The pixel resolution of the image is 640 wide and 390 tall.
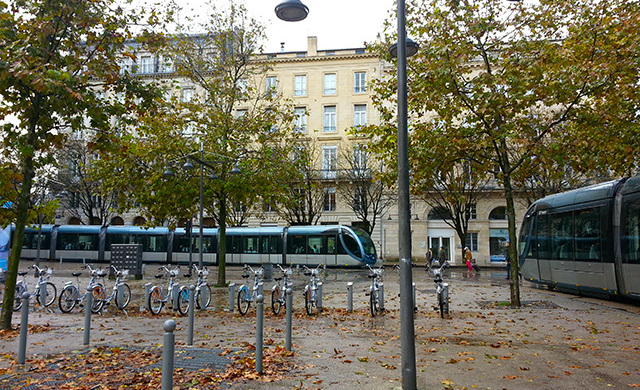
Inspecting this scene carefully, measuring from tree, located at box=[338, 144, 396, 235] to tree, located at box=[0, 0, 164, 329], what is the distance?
25859 mm

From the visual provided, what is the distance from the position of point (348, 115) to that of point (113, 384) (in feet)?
128

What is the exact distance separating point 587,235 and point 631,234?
1792 mm

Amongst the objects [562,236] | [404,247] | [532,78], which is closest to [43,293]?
[404,247]

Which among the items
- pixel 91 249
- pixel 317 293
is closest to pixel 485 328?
pixel 317 293

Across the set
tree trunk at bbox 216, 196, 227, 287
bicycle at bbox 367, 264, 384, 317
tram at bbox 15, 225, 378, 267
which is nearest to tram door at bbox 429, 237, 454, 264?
tram at bbox 15, 225, 378, 267

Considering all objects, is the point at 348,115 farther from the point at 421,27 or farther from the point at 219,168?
the point at 421,27

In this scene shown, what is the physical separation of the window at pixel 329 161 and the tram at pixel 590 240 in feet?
71.1

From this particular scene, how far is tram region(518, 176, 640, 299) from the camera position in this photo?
38.9ft

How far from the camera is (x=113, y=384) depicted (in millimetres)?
5219

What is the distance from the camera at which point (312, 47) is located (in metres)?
44.2

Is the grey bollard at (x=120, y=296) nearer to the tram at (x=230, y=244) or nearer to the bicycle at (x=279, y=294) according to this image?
the bicycle at (x=279, y=294)

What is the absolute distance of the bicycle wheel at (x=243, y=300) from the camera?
11406 mm

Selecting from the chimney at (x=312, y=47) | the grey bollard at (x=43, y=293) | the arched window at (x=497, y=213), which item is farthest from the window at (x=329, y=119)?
the grey bollard at (x=43, y=293)

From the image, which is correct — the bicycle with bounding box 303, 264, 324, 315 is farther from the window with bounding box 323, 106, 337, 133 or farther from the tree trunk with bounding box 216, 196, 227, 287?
the window with bounding box 323, 106, 337, 133
